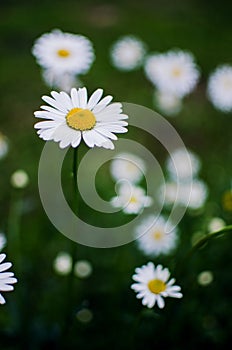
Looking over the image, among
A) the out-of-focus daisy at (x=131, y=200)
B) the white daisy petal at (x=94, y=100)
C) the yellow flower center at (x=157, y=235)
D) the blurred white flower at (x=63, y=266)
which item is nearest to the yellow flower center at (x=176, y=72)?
Result: the out-of-focus daisy at (x=131, y=200)

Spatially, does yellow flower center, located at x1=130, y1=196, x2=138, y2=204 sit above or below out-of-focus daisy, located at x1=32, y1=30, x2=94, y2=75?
below

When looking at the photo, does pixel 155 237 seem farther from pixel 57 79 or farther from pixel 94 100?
pixel 94 100

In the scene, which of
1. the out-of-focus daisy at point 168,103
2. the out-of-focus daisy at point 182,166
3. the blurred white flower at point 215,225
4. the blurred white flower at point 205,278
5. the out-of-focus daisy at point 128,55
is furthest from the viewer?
the out-of-focus daisy at point 168,103

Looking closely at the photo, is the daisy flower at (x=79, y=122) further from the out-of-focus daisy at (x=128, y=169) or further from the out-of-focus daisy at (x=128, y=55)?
the out-of-focus daisy at (x=128, y=55)

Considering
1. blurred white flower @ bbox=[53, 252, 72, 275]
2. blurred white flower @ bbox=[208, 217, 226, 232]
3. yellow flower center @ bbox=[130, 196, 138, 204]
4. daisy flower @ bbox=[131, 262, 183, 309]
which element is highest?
yellow flower center @ bbox=[130, 196, 138, 204]

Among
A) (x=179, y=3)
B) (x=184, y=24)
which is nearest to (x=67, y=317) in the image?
(x=184, y=24)

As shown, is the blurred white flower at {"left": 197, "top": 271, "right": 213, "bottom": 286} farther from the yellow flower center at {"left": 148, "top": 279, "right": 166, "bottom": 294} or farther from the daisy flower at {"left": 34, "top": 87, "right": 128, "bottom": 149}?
the daisy flower at {"left": 34, "top": 87, "right": 128, "bottom": 149}

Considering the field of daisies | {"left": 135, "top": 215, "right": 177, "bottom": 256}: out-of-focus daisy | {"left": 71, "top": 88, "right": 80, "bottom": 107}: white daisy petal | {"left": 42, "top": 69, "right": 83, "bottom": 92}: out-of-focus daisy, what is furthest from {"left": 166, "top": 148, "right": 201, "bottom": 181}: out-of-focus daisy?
{"left": 71, "top": 88, "right": 80, "bottom": 107}: white daisy petal

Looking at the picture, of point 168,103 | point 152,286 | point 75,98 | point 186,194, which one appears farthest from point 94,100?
point 168,103
